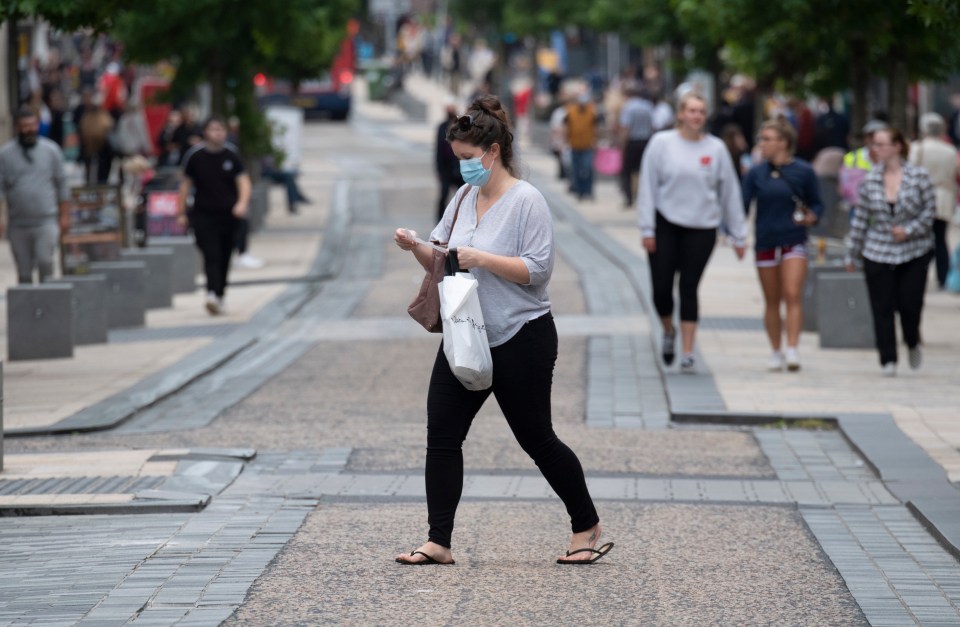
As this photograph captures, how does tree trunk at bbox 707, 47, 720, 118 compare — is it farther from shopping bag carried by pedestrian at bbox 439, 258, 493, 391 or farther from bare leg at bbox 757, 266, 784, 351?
shopping bag carried by pedestrian at bbox 439, 258, 493, 391

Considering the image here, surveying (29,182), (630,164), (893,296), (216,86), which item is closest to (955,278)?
(893,296)

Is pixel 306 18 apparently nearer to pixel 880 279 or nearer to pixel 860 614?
pixel 880 279

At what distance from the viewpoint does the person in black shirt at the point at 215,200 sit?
15.9 meters

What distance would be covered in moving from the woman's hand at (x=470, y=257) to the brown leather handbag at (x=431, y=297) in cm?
11

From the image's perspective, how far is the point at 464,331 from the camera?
6.23 m

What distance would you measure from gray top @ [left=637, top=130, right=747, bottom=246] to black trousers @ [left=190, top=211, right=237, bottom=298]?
5438 mm

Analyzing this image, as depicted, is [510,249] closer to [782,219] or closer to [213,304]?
[782,219]

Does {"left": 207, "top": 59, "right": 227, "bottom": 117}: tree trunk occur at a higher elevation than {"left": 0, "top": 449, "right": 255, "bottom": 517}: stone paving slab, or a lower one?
higher

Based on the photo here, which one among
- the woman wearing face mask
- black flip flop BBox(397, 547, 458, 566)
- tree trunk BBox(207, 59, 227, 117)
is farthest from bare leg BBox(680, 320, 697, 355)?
tree trunk BBox(207, 59, 227, 117)

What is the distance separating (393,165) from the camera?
38469 mm

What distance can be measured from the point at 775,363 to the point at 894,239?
3.80ft

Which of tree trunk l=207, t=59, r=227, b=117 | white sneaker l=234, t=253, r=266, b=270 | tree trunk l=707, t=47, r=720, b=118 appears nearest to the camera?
white sneaker l=234, t=253, r=266, b=270

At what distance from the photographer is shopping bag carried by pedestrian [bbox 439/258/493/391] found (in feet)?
20.5

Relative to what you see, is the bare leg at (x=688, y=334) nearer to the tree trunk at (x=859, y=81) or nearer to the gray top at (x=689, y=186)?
the gray top at (x=689, y=186)
